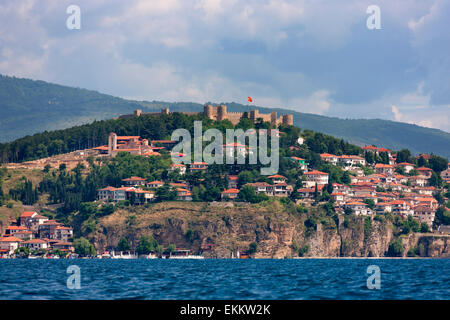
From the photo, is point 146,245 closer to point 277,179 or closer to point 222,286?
point 277,179

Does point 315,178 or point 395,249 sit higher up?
point 315,178

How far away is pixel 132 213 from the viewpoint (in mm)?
156250

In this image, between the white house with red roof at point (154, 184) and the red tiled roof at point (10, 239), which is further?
the white house with red roof at point (154, 184)

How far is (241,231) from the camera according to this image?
15188cm

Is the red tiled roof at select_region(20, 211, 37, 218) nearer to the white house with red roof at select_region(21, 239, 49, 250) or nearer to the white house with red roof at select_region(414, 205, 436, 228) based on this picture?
the white house with red roof at select_region(21, 239, 49, 250)

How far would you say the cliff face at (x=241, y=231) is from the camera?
15012 cm

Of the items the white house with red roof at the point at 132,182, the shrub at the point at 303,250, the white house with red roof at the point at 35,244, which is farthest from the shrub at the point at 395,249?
the white house with red roof at the point at 35,244

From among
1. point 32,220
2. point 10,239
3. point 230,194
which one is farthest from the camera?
point 230,194

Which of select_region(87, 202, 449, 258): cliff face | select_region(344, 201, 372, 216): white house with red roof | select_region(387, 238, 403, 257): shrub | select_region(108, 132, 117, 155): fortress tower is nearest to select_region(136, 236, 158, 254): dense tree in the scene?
select_region(87, 202, 449, 258): cliff face

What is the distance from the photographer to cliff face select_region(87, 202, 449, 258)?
15012cm

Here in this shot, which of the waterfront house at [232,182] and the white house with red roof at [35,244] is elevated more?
the waterfront house at [232,182]

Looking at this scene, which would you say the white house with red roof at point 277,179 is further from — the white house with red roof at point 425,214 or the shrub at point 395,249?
the white house with red roof at point 425,214

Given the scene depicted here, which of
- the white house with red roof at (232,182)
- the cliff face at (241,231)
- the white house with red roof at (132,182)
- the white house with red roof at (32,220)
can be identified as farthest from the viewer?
the white house with red roof at (132,182)

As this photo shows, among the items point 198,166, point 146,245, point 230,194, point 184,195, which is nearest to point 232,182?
point 230,194
